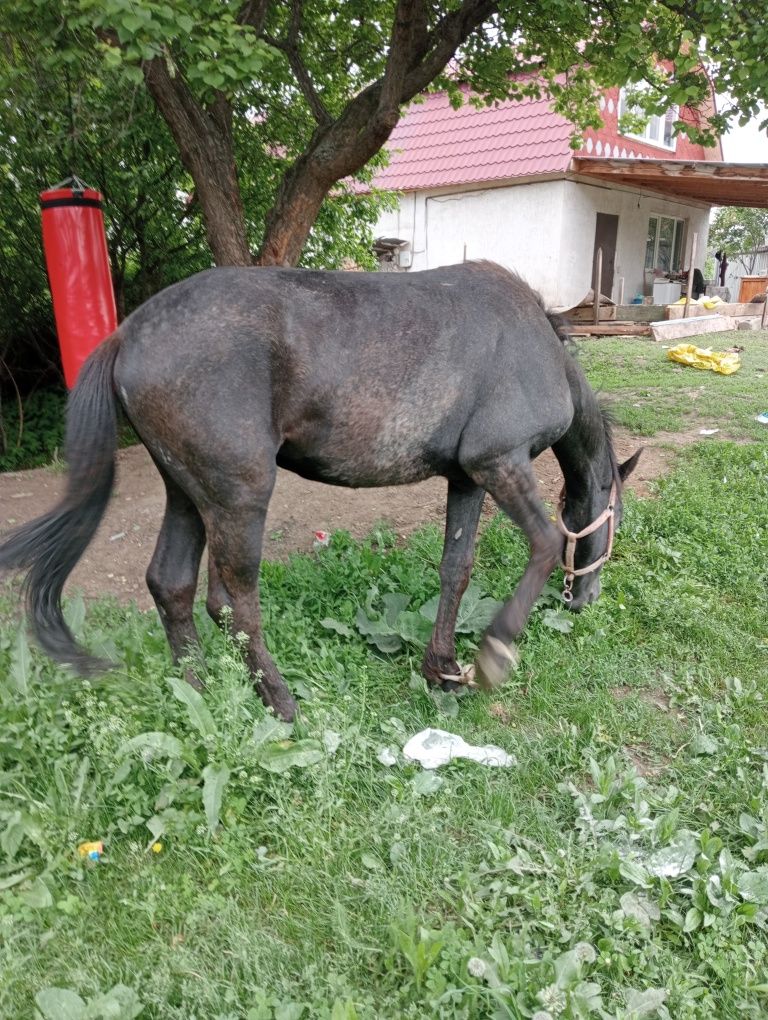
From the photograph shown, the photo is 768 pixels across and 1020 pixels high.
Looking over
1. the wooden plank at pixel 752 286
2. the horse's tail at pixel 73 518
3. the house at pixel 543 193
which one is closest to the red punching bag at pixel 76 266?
the horse's tail at pixel 73 518

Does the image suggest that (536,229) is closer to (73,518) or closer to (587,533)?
(587,533)

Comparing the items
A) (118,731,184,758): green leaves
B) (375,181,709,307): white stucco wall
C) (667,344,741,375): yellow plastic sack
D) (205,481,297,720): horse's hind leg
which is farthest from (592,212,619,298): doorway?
(118,731,184,758): green leaves

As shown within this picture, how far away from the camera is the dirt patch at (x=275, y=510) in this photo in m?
4.61

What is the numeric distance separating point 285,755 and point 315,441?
1.16m

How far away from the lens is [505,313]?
10.1 ft

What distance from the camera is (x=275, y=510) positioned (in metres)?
5.43

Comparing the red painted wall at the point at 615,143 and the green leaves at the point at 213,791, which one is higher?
the red painted wall at the point at 615,143

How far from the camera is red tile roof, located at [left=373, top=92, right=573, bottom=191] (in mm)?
15047

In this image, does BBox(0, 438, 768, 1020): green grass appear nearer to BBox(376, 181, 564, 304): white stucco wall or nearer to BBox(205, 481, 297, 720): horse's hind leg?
BBox(205, 481, 297, 720): horse's hind leg

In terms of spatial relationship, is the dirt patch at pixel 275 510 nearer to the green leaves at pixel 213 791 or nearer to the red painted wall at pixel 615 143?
the green leaves at pixel 213 791

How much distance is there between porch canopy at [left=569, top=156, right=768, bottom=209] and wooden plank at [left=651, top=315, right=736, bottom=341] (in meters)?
2.61

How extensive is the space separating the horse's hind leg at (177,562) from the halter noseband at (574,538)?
6.03 feet

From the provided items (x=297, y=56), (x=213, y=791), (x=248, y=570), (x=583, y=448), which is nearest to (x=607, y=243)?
(x=297, y=56)

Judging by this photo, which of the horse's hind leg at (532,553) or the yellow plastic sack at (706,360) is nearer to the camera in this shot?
the horse's hind leg at (532,553)
